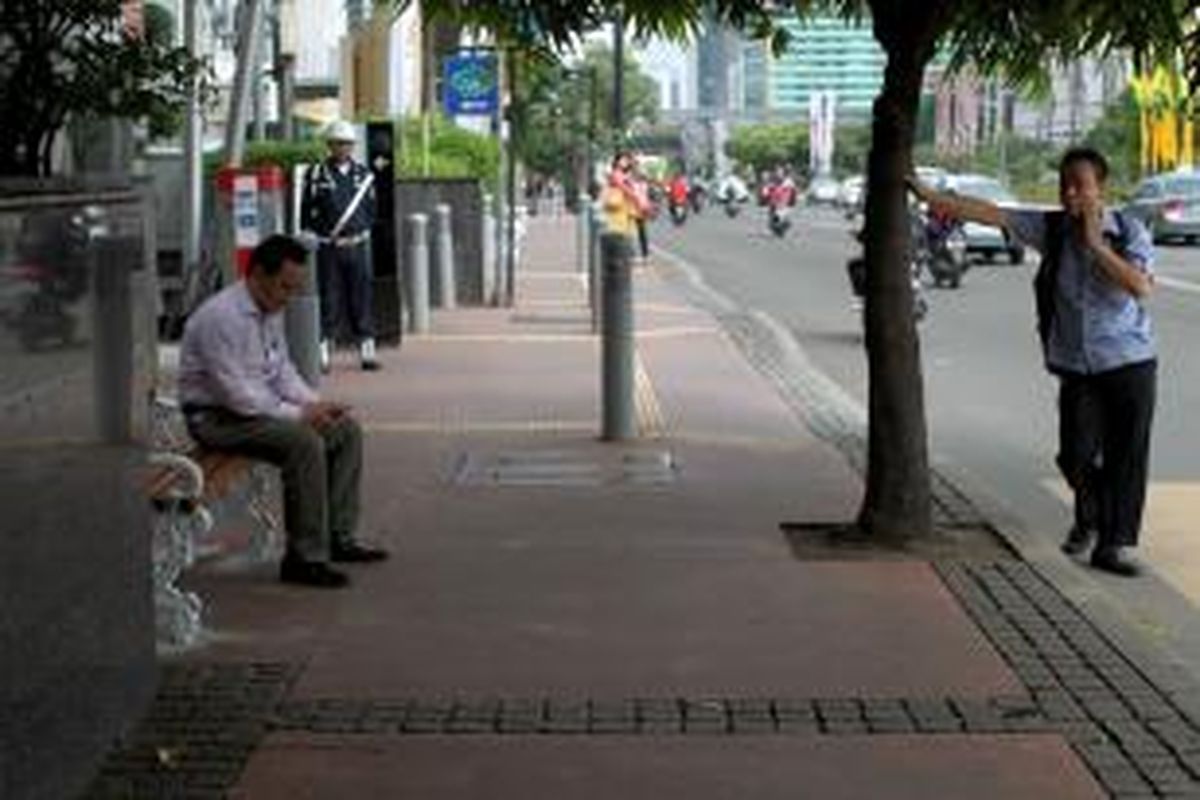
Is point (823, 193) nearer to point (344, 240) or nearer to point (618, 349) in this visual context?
point (344, 240)

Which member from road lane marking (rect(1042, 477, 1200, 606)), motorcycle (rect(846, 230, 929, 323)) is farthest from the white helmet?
road lane marking (rect(1042, 477, 1200, 606))

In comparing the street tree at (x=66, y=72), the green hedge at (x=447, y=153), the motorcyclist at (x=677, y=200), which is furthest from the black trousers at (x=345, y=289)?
the motorcyclist at (x=677, y=200)

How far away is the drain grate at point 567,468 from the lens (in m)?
12.0

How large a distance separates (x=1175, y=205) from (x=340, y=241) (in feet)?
108

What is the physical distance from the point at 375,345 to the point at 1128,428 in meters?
10.4

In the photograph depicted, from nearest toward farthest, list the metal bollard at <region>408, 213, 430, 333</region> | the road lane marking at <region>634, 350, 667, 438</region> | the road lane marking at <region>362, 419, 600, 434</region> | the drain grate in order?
the drain grate
the road lane marking at <region>362, 419, 600, 434</region>
the road lane marking at <region>634, 350, 667, 438</region>
the metal bollard at <region>408, 213, 430, 333</region>

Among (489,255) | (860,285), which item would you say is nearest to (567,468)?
(860,285)

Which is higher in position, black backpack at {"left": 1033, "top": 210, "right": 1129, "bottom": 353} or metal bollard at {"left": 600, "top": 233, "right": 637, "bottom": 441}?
black backpack at {"left": 1033, "top": 210, "right": 1129, "bottom": 353}

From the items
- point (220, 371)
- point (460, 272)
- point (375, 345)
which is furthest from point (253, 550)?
point (460, 272)

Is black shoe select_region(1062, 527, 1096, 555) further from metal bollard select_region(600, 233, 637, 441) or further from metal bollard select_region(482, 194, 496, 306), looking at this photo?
metal bollard select_region(482, 194, 496, 306)

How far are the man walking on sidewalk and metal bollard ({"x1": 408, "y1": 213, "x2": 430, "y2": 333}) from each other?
41.4 ft

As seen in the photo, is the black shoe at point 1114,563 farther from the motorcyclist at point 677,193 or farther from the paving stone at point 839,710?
the motorcyclist at point 677,193

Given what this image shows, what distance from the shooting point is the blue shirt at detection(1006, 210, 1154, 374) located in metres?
9.83

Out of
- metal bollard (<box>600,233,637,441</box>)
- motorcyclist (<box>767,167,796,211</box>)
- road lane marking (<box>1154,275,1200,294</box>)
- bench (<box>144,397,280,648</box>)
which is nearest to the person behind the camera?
bench (<box>144,397,280,648</box>)
